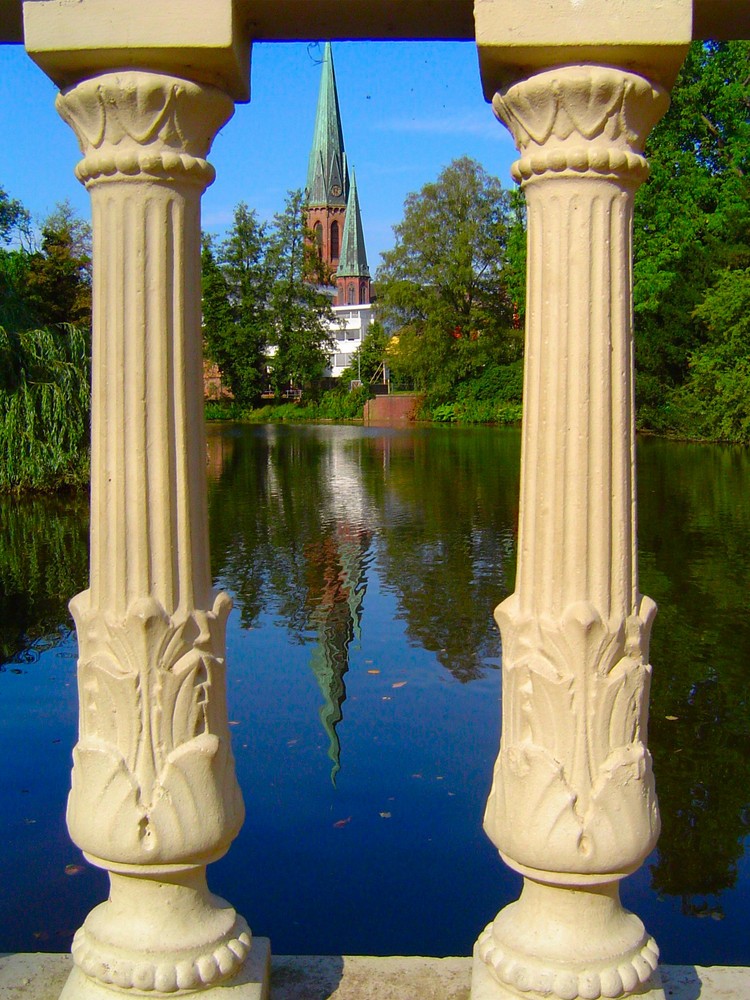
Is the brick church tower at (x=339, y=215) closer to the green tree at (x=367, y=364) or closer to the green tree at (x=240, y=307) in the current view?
the green tree at (x=367, y=364)

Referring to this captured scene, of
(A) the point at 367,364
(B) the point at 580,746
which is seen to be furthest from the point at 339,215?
(B) the point at 580,746

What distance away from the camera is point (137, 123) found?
246cm

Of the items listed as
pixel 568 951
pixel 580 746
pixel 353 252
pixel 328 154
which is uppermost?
pixel 328 154

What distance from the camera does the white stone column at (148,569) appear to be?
2480 millimetres

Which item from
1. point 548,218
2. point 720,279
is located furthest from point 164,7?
point 720,279

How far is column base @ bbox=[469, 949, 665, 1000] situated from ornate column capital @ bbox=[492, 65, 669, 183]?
1886 millimetres

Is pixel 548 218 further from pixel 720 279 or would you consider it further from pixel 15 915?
pixel 720 279

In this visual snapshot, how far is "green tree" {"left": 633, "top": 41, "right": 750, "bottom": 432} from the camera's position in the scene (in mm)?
31312

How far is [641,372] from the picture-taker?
3569 centimetres

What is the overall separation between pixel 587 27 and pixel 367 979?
2.35m

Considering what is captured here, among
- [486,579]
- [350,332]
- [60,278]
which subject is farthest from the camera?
[350,332]

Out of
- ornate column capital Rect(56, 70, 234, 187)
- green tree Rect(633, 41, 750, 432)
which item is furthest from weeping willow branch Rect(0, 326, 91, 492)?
green tree Rect(633, 41, 750, 432)

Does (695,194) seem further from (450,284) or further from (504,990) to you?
(504,990)

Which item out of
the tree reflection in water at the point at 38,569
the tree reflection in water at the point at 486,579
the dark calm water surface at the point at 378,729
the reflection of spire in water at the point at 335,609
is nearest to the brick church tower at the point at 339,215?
the tree reflection in water at the point at 486,579
